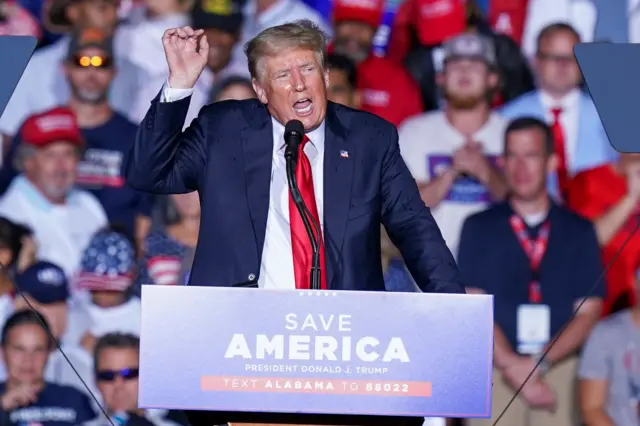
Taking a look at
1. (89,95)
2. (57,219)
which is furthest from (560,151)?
(57,219)

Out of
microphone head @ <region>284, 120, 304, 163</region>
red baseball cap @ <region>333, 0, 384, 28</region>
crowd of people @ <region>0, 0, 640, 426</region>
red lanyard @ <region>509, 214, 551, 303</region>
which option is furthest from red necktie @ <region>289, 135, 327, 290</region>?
red baseball cap @ <region>333, 0, 384, 28</region>

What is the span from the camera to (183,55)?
2.64 m

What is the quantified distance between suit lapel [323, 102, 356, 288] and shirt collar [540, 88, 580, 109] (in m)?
2.78

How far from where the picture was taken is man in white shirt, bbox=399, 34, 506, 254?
17.2ft

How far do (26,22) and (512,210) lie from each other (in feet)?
7.27

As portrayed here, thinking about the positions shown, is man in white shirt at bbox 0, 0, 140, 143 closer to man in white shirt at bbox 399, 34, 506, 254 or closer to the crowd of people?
the crowd of people

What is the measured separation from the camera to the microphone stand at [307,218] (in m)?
2.41

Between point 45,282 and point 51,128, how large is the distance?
65 cm

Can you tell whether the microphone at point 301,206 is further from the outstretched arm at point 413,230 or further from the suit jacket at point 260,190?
the outstretched arm at point 413,230

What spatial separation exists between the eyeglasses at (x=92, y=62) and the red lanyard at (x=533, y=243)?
1.84 metres

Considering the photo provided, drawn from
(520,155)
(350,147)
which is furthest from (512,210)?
(350,147)

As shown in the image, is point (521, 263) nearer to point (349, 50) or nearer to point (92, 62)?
point (349, 50)

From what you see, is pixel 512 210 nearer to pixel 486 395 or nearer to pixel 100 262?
pixel 100 262

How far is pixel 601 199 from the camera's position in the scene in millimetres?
5309
